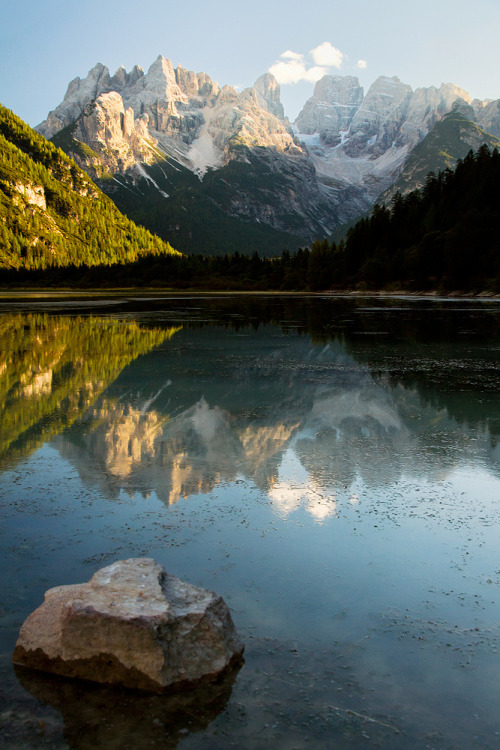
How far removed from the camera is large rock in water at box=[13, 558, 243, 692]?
4.19m

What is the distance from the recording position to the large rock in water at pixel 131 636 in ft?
13.8

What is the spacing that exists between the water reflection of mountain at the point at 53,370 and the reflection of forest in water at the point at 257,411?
0.23 ft

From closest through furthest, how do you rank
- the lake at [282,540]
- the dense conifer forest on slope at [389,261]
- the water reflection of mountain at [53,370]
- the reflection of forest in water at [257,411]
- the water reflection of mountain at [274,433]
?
the lake at [282,540], the water reflection of mountain at [274,433], the reflection of forest in water at [257,411], the water reflection of mountain at [53,370], the dense conifer forest on slope at [389,261]

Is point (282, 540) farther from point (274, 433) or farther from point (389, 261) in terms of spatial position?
point (389, 261)

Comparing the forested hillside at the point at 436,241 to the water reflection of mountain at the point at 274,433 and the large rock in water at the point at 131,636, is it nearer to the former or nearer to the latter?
the water reflection of mountain at the point at 274,433

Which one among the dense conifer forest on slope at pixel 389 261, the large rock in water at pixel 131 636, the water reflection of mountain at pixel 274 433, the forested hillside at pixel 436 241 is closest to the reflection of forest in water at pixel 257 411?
the water reflection of mountain at pixel 274 433

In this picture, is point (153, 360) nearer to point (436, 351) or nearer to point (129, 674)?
point (436, 351)

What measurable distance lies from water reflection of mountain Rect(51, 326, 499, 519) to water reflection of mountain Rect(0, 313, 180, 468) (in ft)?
2.19

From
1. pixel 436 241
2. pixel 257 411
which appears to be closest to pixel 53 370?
pixel 257 411

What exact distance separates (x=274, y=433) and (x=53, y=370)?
10131 mm

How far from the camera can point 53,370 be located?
18.5m

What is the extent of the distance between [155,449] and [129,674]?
6113mm

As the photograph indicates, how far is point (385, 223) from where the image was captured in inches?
5148

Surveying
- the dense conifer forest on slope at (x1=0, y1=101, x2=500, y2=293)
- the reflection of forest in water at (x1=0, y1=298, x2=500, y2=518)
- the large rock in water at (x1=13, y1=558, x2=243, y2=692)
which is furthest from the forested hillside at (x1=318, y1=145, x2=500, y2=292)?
the large rock in water at (x1=13, y1=558, x2=243, y2=692)
